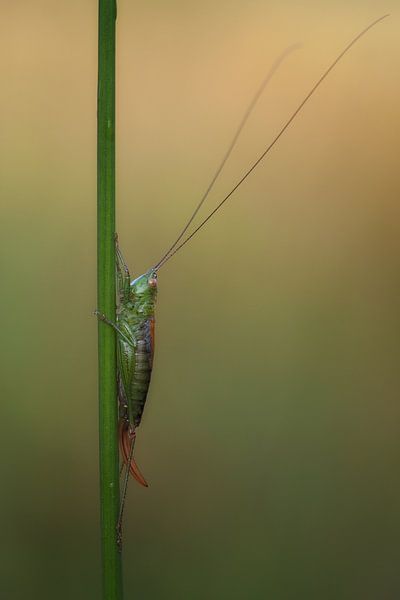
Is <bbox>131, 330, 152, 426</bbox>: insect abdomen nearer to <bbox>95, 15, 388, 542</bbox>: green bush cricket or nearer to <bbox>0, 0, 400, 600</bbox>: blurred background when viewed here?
<bbox>95, 15, 388, 542</bbox>: green bush cricket

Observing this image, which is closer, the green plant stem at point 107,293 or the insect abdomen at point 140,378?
the green plant stem at point 107,293

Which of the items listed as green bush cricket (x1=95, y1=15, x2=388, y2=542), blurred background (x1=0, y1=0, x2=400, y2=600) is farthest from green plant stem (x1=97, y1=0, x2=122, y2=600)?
blurred background (x1=0, y1=0, x2=400, y2=600)

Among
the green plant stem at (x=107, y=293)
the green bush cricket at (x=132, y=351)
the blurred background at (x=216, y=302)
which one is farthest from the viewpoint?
the blurred background at (x=216, y=302)

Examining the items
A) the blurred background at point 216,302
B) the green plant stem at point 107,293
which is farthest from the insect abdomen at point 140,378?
the blurred background at point 216,302

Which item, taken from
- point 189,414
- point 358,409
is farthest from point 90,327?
point 358,409

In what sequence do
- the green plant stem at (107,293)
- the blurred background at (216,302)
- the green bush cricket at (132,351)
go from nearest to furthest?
the green plant stem at (107,293) → the green bush cricket at (132,351) → the blurred background at (216,302)

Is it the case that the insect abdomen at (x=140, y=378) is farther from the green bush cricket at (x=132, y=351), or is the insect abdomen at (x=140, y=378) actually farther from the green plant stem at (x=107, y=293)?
the green plant stem at (x=107, y=293)
